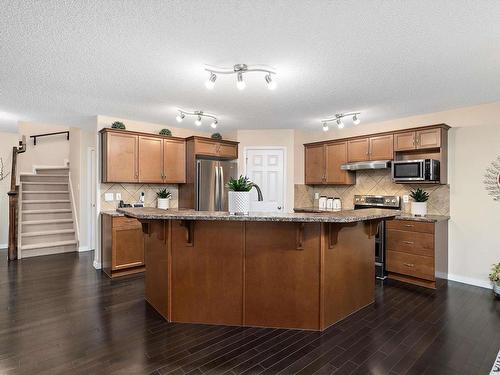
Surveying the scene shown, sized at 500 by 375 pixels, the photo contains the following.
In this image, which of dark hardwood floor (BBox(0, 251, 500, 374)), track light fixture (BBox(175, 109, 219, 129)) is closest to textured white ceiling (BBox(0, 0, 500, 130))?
track light fixture (BBox(175, 109, 219, 129))

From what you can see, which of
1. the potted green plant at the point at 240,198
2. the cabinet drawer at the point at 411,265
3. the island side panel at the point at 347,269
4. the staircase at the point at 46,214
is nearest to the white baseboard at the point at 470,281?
the cabinet drawer at the point at 411,265

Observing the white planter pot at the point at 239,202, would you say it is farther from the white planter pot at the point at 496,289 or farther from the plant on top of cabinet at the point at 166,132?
the white planter pot at the point at 496,289

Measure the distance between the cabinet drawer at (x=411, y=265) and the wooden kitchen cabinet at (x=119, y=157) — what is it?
166 inches

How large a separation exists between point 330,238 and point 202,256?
1.25 m

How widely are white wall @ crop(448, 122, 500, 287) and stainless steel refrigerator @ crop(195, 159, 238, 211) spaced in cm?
371

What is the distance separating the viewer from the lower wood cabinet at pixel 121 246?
4145mm

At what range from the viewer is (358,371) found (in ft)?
6.69

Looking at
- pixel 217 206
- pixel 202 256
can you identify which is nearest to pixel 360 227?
pixel 202 256

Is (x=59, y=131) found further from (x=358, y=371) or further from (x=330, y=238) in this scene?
(x=358, y=371)

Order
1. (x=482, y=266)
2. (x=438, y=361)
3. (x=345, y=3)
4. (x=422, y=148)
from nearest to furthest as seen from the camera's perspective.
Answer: (x=345, y=3)
(x=438, y=361)
(x=482, y=266)
(x=422, y=148)

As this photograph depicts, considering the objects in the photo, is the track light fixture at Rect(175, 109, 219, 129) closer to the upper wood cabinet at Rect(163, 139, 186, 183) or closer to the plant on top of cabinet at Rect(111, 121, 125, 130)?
the upper wood cabinet at Rect(163, 139, 186, 183)

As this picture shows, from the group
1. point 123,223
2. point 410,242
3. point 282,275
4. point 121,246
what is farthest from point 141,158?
point 410,242

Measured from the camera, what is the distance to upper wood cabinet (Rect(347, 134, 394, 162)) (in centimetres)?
456

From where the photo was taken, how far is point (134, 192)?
4.98m
